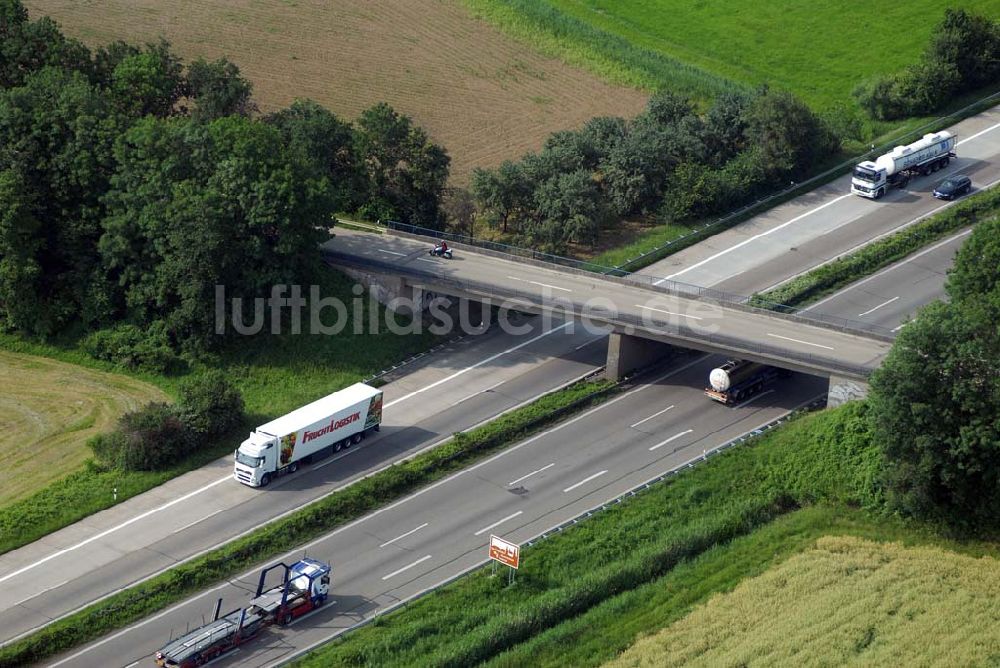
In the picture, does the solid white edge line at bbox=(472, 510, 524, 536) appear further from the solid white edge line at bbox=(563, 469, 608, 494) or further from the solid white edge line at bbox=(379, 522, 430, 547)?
the solid white edge line at bbox=(563, 469, 608, 494)

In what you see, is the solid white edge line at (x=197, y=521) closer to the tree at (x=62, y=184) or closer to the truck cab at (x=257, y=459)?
the truck cab at (x=257, y=459)

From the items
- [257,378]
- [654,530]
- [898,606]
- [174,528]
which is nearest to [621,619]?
[654,530]

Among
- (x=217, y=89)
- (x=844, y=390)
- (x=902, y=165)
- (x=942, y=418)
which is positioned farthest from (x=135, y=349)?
(x=902, y=165)

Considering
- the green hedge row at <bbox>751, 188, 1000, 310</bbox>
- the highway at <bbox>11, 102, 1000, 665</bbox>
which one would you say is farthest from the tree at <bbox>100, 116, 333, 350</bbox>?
the green hedge row at <bbox>751, 188, 1000, 310</bbox>

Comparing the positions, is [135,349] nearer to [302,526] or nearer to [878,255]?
[302,526]

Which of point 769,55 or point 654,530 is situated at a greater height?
point 769,55

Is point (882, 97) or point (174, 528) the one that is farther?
point (882, 97)

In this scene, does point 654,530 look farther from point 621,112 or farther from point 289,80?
point 289,80
